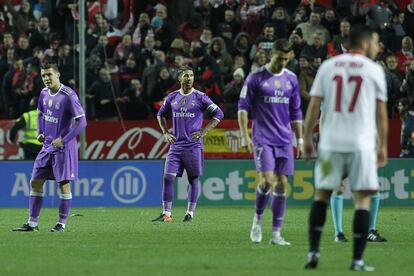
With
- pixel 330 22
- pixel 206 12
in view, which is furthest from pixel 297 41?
pixel 206 12

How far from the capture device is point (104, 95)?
26.0m

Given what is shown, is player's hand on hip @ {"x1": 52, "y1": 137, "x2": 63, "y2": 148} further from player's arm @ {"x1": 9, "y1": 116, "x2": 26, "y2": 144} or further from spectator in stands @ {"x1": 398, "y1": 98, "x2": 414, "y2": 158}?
spectator in stands @ {"x1": 398, "y1": 98, "x2": 414, "y2": 158}

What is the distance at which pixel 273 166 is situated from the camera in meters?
13.9

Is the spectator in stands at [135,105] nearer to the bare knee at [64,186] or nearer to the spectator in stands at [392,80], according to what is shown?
the spectator in stands at [392,80]

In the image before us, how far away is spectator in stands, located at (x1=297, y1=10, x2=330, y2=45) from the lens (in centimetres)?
2552

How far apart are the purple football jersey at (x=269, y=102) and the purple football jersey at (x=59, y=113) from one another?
3011 millimetres

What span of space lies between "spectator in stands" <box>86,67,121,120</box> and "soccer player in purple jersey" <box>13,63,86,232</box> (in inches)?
375

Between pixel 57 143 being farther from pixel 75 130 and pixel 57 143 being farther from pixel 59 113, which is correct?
pixel 59 113

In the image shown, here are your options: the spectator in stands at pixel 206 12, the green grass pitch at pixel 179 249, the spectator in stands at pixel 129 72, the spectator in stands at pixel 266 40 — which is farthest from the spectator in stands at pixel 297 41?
the green grass pitch at pixel 179 249

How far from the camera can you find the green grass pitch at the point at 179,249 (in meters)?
11.0

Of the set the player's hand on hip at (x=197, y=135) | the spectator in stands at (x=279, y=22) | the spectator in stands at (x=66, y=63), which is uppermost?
the spectator in stands at (x=279, y=22)

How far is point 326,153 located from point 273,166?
318 cm

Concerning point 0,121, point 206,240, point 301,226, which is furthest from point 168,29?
point 206,240

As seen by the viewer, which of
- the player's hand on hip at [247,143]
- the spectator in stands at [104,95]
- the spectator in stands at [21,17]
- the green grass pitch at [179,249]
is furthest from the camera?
the spectator in stands at [21,17]
